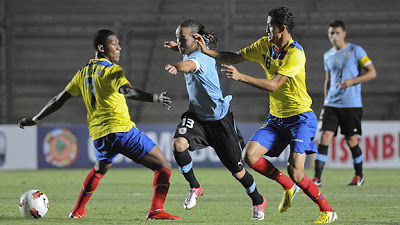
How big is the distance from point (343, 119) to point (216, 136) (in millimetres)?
3608

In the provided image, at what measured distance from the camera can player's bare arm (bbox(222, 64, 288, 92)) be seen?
4980mm

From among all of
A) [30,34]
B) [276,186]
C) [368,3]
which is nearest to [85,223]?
[276,186]

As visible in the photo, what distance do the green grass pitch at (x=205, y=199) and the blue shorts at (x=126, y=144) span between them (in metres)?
0.56

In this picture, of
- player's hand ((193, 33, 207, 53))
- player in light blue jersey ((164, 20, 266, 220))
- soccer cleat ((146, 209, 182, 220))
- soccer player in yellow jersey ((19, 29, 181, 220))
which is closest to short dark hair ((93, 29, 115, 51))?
soccer player in yellow jersey ((19, 29, 181, 220))

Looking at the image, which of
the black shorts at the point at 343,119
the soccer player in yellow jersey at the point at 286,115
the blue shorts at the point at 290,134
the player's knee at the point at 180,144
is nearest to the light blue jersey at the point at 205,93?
the soccer player in yellow jersey at the point at 286,115

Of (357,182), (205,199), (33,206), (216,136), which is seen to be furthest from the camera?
(357,182)

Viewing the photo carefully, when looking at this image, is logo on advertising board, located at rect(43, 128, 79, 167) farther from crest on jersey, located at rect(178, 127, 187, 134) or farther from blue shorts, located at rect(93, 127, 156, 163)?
blue shorts, located at rect(93, 127, 156, 163)

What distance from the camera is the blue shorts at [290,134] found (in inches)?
229

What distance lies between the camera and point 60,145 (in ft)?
43.6

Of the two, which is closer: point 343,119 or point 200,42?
point 200,42

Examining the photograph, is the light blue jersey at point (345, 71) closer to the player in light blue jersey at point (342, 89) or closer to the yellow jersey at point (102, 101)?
the player in light blue jersey at point (342, 89)

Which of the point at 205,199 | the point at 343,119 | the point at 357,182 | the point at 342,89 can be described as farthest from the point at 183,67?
the point at 357,182

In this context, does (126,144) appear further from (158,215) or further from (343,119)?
(343,119)

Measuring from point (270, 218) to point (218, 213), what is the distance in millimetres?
577
